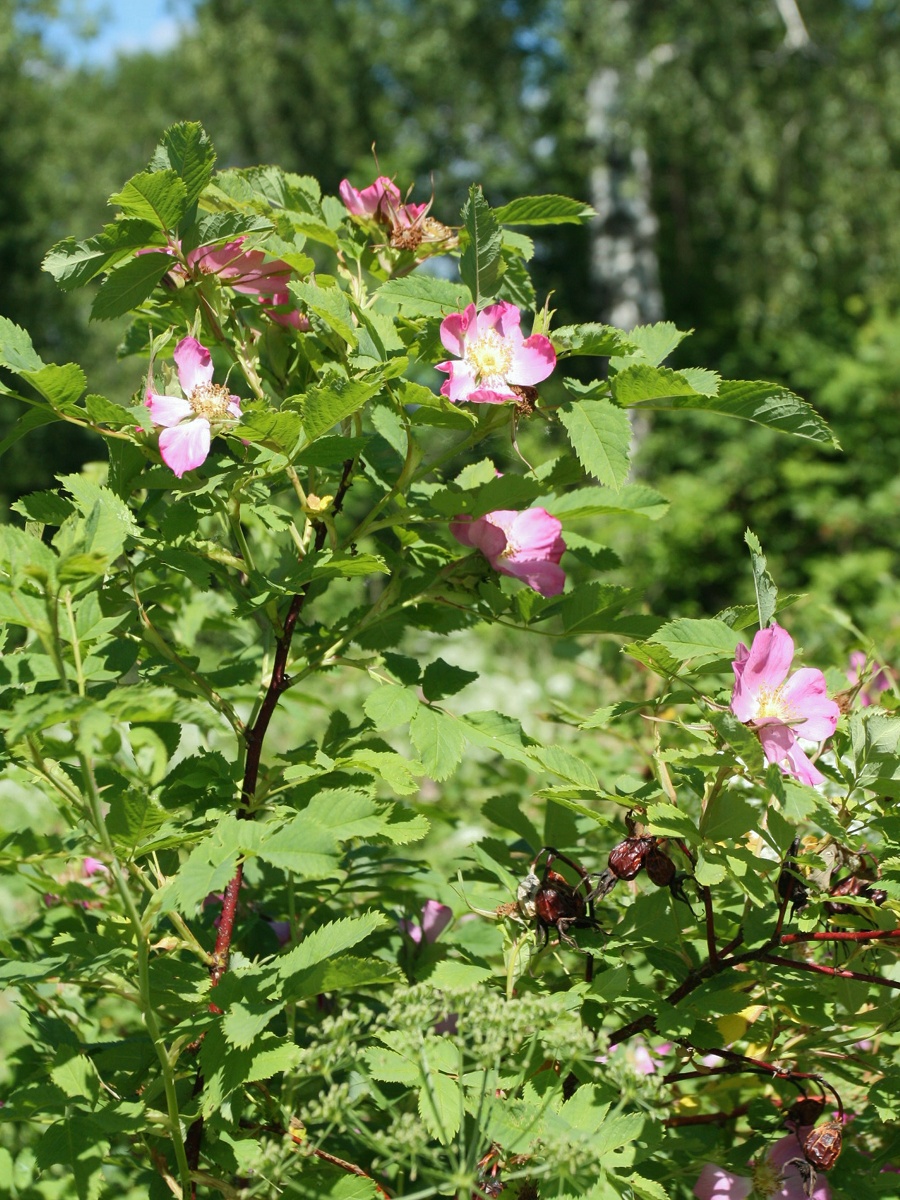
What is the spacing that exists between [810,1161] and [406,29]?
9.53m

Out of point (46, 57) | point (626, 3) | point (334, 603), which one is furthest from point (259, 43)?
point (334, 603)

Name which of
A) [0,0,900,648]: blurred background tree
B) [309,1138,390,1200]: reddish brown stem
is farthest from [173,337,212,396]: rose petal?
[0,0,900,648]: blurred background tree

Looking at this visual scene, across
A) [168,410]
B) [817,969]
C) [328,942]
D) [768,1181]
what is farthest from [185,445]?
[768,1181]

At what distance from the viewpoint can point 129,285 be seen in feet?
2.61

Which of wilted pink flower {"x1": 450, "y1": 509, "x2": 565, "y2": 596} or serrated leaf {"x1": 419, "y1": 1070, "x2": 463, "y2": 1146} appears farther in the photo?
wilted pink flower {"x1": 450, "y1": 509, "x2": 565, "y2": 596}

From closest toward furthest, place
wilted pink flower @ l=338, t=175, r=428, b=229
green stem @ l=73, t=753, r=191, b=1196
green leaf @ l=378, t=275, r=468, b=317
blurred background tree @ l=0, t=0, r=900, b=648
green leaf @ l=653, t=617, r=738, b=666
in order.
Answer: green stem @ l=73, t=753, r=191, b=1196, green leaf @ l=653, t=617, r=738, b=666, green leaf @ l=378, t=275, r=468, b=317, wilted pink flower @ l=338, t=175, r=428, b=229, blurred background tree @ l=0, t=0, r=900, b=648

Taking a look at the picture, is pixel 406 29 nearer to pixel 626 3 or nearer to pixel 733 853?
pixel 626 3

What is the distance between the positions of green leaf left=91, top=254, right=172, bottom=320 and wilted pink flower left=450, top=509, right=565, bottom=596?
29cm

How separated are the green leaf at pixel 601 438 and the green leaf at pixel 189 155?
1.01 feet

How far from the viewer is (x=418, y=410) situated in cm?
81

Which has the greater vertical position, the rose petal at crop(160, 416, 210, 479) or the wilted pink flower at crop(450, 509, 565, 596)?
the rose petal at crop(160, 416, 210, 479)

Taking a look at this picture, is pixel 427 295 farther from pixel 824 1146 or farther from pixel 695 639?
pixel 824 1146

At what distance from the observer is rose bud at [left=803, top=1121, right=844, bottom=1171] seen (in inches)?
29.7

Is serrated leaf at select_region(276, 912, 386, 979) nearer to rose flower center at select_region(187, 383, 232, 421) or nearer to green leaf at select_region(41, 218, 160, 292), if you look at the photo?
rose flower center at select_region(187, 383, 232, 421)
